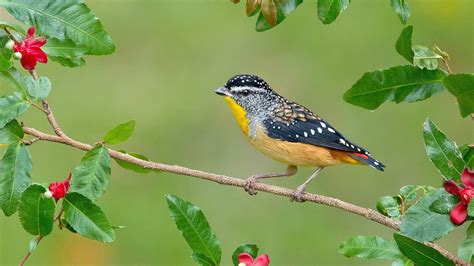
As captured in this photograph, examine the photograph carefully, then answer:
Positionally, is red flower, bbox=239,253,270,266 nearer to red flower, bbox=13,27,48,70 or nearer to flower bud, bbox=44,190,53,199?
flower bud, bbox=44,190,53,199

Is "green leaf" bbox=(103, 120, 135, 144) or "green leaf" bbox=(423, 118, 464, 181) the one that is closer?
"green leaf" bbox=(423, 118, 464, 181)

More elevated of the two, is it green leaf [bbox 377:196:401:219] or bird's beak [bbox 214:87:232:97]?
green leaf [bbox 377:196:401:219]

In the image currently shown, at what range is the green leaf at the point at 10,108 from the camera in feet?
9.13

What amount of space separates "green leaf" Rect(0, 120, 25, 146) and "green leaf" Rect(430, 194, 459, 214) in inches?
52.1

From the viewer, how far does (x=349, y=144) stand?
3852 millimetres

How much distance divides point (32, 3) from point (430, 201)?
4.62 ft

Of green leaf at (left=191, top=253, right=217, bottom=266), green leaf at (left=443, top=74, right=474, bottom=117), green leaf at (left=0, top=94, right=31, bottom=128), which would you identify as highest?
green leaf at (left=443, top=74, right=474, bottom=117)

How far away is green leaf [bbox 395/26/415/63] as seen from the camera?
2637mm

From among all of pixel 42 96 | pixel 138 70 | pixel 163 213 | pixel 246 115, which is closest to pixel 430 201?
pixel 42 96

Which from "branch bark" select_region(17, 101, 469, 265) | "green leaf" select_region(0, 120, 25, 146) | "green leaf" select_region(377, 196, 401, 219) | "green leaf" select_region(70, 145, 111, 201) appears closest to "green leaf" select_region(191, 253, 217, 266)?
"branch bark" select_region(17, 101, 469, 265)

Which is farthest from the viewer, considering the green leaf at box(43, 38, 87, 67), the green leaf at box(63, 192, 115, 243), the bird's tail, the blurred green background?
the blurred green background

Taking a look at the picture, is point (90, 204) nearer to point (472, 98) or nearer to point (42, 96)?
point (42, 96)

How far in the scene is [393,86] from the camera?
2.78 metres

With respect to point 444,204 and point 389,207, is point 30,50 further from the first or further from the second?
point 444,204
